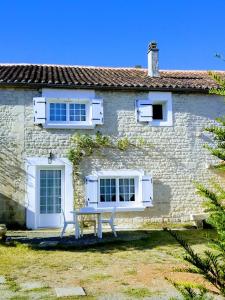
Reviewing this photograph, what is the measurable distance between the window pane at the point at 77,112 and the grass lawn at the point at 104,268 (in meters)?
5.08

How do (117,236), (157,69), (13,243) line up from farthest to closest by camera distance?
(157,69) → (117,236) → (13,243)

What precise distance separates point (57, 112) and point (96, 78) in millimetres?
2118

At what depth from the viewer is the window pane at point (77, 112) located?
47.2 feet

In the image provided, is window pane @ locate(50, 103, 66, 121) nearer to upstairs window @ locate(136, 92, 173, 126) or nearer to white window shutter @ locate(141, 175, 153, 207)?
upstairs window @ locate(136, 92, 173, 126)

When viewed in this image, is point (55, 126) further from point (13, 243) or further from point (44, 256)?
point (44, 256)

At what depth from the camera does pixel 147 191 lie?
A: 14.2 meters

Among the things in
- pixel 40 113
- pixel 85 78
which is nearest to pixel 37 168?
pixel 40 113

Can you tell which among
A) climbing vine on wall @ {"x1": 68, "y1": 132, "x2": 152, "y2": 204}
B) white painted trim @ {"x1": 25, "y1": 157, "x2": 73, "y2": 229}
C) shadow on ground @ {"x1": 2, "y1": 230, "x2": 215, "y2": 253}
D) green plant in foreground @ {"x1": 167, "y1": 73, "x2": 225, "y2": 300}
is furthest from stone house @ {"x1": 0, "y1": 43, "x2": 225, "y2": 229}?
green plant in foreground @ {"x1": 167, "y1": 73, "x2": 225, "y2": 300}

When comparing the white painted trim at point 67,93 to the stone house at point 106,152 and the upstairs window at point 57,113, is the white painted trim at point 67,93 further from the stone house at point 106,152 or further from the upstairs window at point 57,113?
the upstairs window at point 57,113

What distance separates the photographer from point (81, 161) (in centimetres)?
1411

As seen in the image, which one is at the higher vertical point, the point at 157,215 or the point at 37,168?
the point at 37,168

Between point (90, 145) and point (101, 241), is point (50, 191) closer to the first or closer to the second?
point (90, 145)

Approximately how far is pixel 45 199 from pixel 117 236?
3.45 metres

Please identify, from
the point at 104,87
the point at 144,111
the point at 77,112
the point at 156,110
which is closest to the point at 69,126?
the point at 77,112
